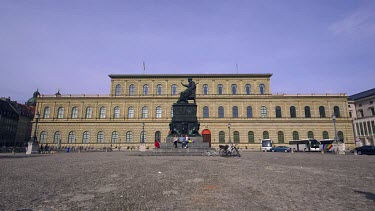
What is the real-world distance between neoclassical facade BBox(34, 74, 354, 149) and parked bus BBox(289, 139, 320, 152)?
4.20 m

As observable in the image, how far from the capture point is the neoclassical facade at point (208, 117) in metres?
43.1

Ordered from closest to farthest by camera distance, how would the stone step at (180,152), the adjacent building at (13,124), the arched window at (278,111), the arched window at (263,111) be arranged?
1. the stone step at (180,152)
2. the arched window at (278,111)
3. the arched window at (263,111)
4. the adjacent building at (13,124)

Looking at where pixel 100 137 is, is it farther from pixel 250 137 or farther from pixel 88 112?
pixel 250 137

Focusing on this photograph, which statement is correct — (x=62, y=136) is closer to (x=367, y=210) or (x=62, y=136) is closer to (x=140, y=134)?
(x=140, y=134)

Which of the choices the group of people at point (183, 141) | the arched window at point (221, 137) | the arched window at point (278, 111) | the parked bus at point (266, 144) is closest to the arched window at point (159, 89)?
the arched window at point (221, 137)

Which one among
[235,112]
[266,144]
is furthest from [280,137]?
[235,112]

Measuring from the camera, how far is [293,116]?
4406 centimetres

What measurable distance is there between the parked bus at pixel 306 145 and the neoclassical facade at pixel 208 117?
4203mm

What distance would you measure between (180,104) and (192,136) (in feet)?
11.6

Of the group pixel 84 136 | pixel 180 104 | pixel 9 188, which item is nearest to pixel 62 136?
pixel 84 136

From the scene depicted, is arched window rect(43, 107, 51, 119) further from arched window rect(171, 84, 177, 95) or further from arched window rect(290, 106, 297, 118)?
arched window rect(290, 106, 297, 118)

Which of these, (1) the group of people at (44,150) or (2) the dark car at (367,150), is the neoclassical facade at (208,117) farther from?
(2) the dark car at (367,150)

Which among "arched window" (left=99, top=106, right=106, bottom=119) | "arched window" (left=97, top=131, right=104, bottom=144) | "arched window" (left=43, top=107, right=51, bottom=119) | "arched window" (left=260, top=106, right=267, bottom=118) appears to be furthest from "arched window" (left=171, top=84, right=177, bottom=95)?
"arched window" (left=43, top=107, right=51, bottom=119)

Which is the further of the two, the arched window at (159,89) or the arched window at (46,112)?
the arched window at (159,89)
